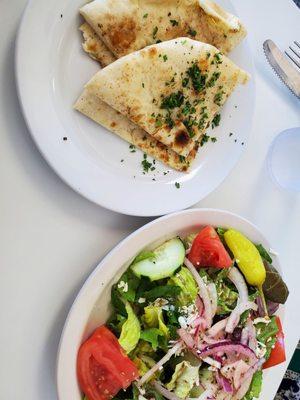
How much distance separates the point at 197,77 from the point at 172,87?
0.31 feet

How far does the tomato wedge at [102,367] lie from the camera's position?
174 centimetres

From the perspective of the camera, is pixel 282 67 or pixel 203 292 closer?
pixel 203 292

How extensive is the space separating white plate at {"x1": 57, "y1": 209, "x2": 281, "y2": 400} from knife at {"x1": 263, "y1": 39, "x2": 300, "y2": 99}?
1.95 ft

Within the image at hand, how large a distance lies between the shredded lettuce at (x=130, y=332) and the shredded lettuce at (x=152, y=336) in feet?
0.07

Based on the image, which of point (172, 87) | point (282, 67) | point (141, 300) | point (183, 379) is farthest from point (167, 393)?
point (282, 67)

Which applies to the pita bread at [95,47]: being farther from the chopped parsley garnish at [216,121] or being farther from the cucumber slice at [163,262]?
the cucumber slice at [163,262]

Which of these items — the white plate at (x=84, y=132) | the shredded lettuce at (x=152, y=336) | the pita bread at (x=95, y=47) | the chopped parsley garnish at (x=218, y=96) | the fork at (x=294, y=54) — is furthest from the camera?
the fork at (x=294, y=54)

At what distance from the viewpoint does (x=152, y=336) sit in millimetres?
1832

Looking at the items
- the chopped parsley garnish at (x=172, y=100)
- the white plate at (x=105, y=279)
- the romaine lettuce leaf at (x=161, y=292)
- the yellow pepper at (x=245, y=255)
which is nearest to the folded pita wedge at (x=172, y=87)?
the chopped parsley garnish at (x=172, y=100)

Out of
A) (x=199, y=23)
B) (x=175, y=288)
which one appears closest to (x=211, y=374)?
(x=175, y=288)

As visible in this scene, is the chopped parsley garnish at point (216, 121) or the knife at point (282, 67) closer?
the chopped parsley garnish at point (216, 121)

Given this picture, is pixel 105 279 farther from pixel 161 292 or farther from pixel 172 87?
pixel 172 87

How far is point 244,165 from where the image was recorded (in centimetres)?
218

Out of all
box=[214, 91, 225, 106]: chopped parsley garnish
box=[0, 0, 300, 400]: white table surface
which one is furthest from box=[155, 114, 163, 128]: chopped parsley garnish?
box=[0, 0, 300, 400]: white table surface
